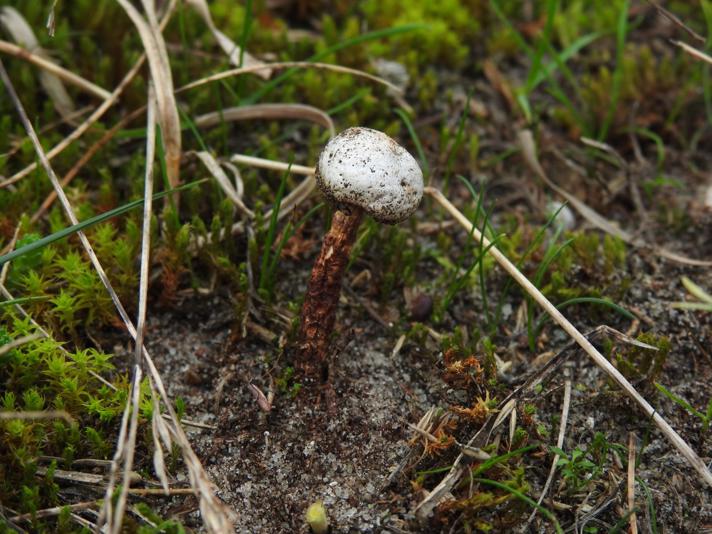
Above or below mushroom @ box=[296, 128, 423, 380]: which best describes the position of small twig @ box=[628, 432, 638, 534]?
below

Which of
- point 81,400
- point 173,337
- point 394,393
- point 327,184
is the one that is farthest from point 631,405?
point 81,400

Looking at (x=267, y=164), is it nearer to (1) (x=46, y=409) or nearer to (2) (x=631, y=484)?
(1) (x=46, y=409)

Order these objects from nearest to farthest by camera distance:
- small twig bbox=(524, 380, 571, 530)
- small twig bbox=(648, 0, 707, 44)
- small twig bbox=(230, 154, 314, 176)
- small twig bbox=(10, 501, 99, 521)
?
small twig bbox=(10, 501, 99, 521) < small twig bbox=(524, 380, 571, 530) < small twig bbox=(648, 0, 707, 44) < small twig bbox=(230, 154, 314, 176)

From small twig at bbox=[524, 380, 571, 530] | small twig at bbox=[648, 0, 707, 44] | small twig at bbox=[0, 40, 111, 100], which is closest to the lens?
small twig at bbox=[524, 380, 571, 530]

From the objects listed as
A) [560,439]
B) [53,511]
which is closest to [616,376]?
[560,439]

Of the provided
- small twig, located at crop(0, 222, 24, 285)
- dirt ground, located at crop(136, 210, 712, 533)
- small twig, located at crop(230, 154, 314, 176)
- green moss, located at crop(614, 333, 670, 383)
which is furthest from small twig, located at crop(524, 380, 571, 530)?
small twig, located at crop(0, 222, 24, 285)

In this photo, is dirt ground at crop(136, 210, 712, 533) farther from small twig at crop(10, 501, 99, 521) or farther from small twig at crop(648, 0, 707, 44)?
small twig at crop(648, 0, 707, 44)

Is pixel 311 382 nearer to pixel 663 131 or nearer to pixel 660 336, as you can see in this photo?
pixel 660 336
